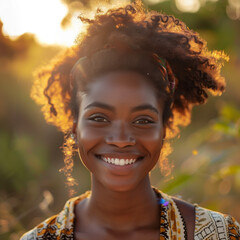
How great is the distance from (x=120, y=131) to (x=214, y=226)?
0.75 metres

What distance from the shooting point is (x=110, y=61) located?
216cm

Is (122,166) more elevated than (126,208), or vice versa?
(122,166)

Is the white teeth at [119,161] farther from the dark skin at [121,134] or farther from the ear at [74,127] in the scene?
the ear at [74,127]

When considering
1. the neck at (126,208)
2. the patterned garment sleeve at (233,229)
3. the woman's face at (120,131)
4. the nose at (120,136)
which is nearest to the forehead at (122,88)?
the woman's face at (120,131)

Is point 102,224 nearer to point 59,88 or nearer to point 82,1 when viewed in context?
point 59,88

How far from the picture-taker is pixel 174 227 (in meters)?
2.22

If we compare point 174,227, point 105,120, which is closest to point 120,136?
point 105,120

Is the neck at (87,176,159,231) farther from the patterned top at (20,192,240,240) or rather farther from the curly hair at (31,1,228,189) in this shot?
the curly hair at (31,1,228,189)

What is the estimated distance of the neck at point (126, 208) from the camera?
7.43 ft

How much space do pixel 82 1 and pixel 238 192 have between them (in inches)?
112

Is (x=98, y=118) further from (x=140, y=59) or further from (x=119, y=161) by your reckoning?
(x=140, y=59)

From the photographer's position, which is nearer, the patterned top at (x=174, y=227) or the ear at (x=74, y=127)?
the patterned top at (x=174, y=227)

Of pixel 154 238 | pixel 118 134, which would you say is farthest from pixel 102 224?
pixel 118 134

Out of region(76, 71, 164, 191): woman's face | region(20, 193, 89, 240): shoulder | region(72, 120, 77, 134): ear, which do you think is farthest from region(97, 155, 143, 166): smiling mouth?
region(20, 193, 89, 240): shoulder
